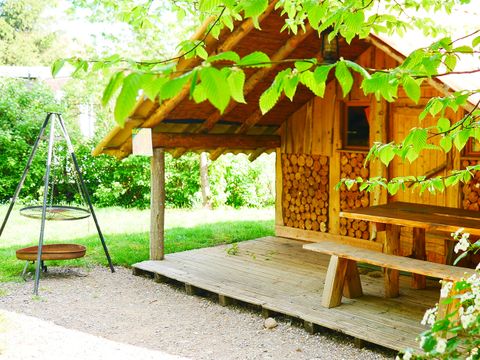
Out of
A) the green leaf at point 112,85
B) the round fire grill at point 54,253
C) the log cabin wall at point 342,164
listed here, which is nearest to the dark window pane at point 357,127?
the log cabin wall at point 342,164

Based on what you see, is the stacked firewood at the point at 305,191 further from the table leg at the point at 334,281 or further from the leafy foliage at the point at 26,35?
the leafy foliage at the point at 26,35

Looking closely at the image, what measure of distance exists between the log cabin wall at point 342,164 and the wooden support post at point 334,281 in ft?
6.53

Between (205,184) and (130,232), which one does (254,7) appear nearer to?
(130,232)

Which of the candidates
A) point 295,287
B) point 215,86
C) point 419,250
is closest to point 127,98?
point 215,86

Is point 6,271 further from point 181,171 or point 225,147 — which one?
point 181,171

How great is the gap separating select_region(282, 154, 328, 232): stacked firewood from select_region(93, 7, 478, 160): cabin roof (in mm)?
511

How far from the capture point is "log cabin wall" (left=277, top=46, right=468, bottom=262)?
7.83 metres

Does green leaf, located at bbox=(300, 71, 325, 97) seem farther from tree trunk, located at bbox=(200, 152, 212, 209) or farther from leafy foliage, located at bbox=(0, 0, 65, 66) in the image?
leafy foliage, located at bbox=(0, 0, 65, 66)

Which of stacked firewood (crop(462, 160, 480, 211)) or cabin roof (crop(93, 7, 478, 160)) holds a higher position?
cabin roof (crop(93, 7, 478, 160))

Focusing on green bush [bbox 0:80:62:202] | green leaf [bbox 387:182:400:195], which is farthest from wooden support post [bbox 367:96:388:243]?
green bush [bbox 0:80:62:202]

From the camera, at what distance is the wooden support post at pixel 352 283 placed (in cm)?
629

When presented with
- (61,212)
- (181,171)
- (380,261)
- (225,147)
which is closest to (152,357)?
(380,261)

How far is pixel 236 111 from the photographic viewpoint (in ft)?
28.3

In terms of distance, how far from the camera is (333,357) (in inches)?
204
